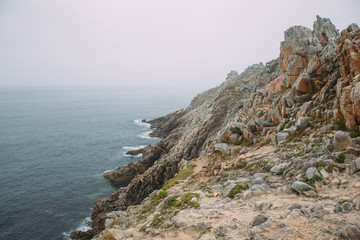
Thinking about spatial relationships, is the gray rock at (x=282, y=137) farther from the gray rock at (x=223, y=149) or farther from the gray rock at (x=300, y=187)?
the gray rock at (x=300, y=187)

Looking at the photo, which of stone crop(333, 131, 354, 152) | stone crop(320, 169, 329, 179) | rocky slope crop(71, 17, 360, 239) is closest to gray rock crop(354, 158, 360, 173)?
rocky slope crop(71, 17, 360, 239)

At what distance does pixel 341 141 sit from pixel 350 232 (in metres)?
7.77

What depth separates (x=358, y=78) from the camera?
53.0 feet

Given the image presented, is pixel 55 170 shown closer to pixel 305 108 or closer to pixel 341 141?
pixel 305 108

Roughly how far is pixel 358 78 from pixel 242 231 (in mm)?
14175

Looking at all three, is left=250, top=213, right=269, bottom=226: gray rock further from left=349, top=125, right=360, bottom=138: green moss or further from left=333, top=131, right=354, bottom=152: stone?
left=349, top=125, right=360, bottom=138: green moss

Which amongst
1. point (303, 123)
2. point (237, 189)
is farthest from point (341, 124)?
point (237, 189)

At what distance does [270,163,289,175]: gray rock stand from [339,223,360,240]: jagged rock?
7758 mm

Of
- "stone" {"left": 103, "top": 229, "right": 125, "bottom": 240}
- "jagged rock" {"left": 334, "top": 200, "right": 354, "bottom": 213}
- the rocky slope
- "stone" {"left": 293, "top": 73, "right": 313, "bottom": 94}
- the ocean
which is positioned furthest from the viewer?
the ocean

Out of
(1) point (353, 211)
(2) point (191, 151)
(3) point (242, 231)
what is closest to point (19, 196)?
(2) point (191, 151)

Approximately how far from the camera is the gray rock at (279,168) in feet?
52.1

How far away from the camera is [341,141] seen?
45.8 ft

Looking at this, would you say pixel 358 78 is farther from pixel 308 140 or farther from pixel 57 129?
pixel 57 129

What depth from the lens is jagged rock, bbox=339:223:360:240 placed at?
779 cm
